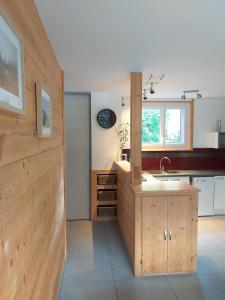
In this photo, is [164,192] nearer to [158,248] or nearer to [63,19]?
[158,248]

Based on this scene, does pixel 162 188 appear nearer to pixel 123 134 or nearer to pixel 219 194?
pixel 123 134

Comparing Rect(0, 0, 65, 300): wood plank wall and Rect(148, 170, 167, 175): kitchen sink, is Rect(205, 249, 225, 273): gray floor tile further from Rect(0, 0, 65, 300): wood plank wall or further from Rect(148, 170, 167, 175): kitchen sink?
Rect(0, 0, 65, 300): wood plank wall

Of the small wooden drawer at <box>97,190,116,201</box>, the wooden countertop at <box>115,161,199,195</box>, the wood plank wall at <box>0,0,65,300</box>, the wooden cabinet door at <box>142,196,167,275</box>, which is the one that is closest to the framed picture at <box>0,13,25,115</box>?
the wood plank wall at <box>0,0,65,300</box>

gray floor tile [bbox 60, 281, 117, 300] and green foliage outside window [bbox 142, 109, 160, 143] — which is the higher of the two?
green foliage outside window [bbox 142, 109, 160, 143]

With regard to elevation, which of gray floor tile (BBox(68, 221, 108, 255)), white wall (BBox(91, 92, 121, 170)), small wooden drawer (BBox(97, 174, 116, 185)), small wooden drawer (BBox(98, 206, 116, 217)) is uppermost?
white wall (BBox(91, 92, 121, 170))

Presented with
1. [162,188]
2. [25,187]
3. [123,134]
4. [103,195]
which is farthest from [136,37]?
[103,195]

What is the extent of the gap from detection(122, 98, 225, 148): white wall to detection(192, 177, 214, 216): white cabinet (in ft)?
2.83

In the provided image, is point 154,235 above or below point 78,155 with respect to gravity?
below

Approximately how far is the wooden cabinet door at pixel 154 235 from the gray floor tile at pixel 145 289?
0.13 m

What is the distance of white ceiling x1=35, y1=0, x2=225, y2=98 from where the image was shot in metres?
1.54

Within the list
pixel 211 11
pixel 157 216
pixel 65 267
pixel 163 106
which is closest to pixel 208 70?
pixel 211 11

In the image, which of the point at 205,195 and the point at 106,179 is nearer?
the point at 106,179

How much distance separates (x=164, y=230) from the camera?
2.83m

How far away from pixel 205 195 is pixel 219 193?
0.29m
